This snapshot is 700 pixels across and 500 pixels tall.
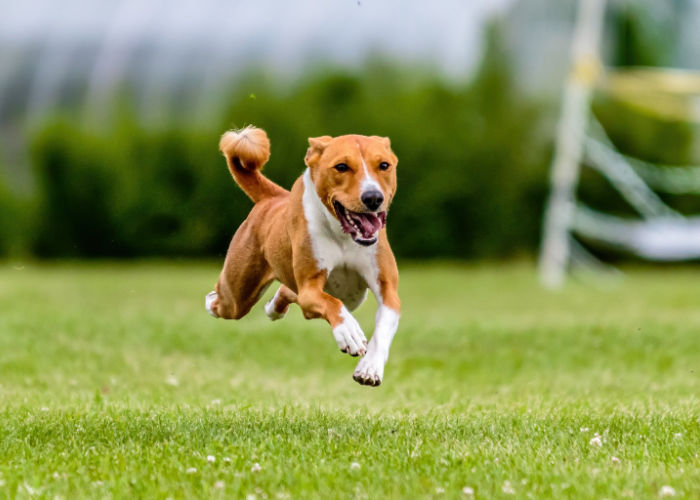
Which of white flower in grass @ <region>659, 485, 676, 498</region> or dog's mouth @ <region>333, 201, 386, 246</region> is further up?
dog's mouth @ <region>333, 201, 386, 246</region>

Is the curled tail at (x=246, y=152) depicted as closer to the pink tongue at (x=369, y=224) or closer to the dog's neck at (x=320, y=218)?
the dog's neck at (x=320, y=218)

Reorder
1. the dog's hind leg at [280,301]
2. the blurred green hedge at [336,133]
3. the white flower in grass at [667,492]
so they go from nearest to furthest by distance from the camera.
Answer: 1. the white flower in grass at [667,492]
2. the dog's hind leg at [280,301]
3. the blurred green hedge at [336,133]

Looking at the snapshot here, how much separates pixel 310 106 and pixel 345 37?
467 centimetres

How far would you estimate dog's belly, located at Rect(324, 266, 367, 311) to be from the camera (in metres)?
5.03

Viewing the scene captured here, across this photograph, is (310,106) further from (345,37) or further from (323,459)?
(323,459)

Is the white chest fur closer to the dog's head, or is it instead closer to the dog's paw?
the dog's head

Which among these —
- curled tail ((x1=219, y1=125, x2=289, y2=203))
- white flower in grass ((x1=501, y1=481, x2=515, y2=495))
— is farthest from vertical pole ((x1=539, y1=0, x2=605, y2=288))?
white flower in grass ((x1=501, y1=481, x2=515, y2=495))

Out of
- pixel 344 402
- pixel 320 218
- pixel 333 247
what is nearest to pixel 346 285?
pixel 333 247

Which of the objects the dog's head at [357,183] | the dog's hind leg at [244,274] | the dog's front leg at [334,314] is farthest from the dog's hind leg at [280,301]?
the dog's head at [357,183]

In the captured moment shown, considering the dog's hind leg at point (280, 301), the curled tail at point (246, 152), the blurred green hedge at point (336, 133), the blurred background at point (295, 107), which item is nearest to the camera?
the curled tail at point (246, 152)

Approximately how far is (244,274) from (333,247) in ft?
2.04

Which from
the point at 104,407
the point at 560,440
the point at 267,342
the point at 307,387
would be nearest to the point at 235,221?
the point at 267,342

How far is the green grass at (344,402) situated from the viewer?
15.1 ft

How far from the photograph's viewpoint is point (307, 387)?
28.3 ft
